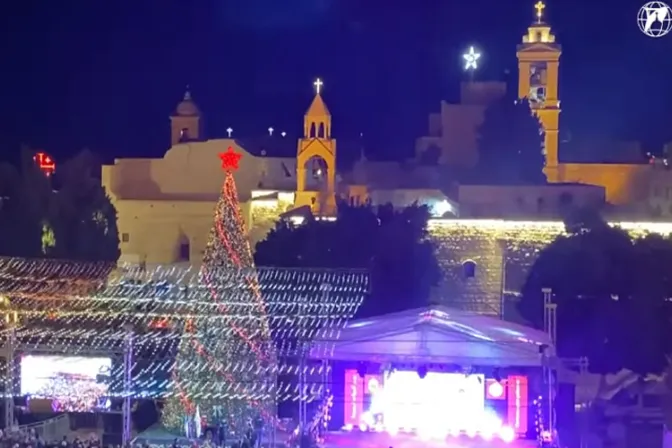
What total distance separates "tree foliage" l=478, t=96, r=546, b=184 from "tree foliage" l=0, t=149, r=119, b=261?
614cm

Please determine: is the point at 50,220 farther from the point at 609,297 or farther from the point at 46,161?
the point at 609,297

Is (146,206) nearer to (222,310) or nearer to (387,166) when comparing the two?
(387,166)

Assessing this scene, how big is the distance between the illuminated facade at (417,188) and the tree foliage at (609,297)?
3034 mm

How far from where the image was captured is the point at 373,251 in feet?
52.1

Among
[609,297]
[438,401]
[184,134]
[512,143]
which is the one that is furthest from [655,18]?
[438,401]

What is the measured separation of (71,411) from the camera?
10.8m

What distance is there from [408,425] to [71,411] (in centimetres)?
278

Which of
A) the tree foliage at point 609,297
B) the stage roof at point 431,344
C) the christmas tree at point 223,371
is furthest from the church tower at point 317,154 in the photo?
the stage roof at point 431,344

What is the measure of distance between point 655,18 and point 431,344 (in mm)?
11839

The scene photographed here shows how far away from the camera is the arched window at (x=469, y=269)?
18156mm

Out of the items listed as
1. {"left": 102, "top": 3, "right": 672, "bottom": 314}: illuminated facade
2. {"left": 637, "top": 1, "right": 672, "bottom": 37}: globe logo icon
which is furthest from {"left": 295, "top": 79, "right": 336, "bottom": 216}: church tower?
{"left": 637, "top": 1, "right": 672, "bottom": 37}: globe logo icon

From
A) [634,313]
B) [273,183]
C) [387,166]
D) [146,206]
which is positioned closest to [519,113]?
[387,166]

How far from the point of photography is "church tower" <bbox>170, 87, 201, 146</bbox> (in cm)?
2323

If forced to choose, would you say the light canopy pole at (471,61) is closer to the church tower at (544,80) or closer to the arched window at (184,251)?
the church tower at (544,80)
